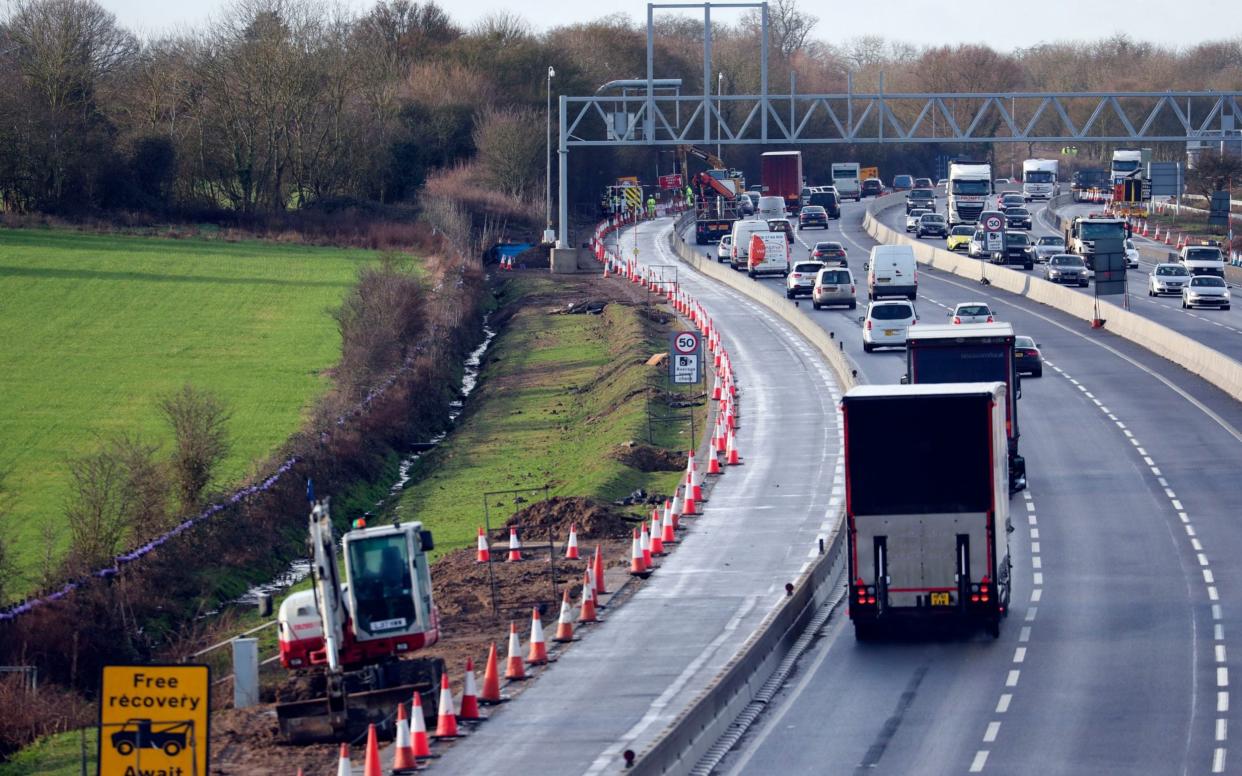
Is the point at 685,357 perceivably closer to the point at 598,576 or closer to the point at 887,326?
the point at 598,576

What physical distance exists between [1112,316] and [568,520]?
31.6 m

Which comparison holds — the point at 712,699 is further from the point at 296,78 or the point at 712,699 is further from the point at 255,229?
the point at 296,78

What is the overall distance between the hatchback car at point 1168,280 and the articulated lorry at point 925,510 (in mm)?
Result: 49979

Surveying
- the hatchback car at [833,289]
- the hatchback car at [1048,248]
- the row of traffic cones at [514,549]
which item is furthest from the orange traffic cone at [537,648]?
the hatchback car at [1048,248]

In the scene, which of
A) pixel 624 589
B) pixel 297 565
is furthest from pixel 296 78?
pixel 624 589

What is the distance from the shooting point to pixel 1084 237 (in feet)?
275

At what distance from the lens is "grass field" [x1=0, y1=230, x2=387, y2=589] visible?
152ft

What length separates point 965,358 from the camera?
1377 inches

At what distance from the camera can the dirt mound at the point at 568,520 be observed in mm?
34500

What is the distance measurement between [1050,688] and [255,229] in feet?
274

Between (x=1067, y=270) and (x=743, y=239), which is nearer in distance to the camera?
(x=1067, y=270)

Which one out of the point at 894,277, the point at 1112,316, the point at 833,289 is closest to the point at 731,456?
the point at 1112,316

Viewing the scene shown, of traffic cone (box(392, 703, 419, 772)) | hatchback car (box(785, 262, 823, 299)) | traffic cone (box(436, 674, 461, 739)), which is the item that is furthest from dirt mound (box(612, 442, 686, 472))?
hatchback car (box(785, 262, 823, 299))

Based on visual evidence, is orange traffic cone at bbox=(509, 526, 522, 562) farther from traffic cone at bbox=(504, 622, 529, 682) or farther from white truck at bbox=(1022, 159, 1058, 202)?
white truck at bbox=(1022, 159, 1058, 202)
